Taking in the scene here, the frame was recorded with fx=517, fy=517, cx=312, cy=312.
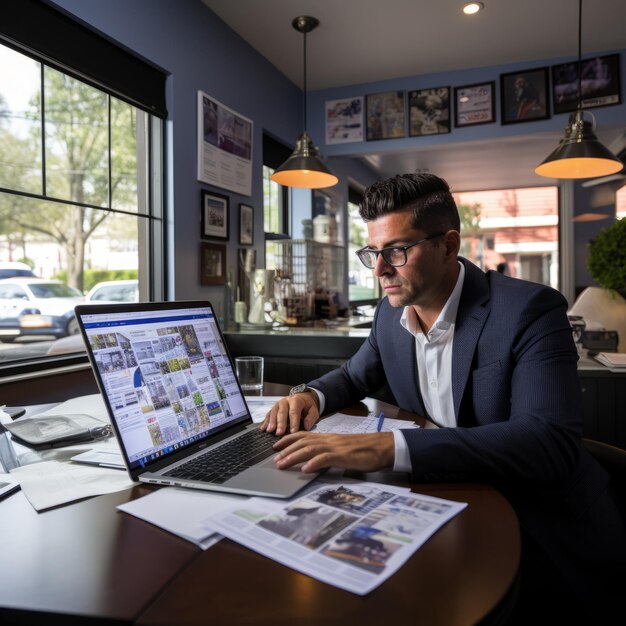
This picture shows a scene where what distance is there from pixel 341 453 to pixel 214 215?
2658 mm

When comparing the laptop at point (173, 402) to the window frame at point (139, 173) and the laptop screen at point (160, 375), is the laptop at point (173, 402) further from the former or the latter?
the window frame at point (139, 173)

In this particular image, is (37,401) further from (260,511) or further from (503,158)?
(503,158)

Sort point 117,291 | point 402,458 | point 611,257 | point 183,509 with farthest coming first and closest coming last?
point 117,291, point 611,257, point 402,458, point 183,509

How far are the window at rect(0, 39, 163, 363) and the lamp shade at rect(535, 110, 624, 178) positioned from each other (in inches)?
86.1

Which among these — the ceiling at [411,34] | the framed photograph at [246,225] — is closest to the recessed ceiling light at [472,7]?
the ceiling at [411,34]

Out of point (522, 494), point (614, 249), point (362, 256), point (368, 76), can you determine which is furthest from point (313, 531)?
point (368, 76)

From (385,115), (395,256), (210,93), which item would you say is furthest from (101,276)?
(385,115)

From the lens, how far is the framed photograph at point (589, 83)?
3949mm

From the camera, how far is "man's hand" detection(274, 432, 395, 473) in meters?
0.85

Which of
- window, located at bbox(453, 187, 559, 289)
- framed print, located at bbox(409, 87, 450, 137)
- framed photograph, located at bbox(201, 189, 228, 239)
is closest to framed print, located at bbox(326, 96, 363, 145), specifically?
framed print, located at bbox(409, 87, 450, 137)

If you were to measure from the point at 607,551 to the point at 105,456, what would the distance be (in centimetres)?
99

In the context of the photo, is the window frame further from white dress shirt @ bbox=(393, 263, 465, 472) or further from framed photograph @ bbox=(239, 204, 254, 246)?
white dress shirt @ bbox=(393, 263, 465, 472)

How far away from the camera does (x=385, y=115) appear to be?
4512 mm

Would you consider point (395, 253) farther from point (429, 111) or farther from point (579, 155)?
point (429, 111)
